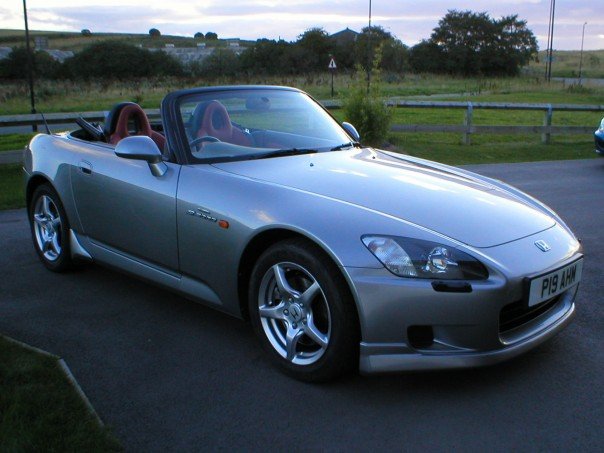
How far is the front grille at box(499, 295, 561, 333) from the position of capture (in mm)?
3242

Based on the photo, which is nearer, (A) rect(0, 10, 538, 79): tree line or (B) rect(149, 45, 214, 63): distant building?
(A) rect(0, 10, 538, 79): tree line

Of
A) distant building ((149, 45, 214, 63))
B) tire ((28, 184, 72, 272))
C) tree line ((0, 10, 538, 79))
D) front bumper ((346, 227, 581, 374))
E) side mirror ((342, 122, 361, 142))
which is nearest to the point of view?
front bumper ((346, 227, 581, 374))

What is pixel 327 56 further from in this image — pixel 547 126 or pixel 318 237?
pixel 318 237

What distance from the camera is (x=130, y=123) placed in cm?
544

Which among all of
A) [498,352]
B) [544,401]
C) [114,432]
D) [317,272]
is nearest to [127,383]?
[114,432]

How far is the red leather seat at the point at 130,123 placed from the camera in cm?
532

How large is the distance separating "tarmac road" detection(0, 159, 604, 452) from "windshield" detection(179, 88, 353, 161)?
3.60 feet

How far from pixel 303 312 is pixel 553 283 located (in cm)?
123

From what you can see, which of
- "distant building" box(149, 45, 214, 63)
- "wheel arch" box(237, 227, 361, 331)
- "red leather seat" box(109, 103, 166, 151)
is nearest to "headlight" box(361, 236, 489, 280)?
"wheel arch" box(237, 227, 361, 331)

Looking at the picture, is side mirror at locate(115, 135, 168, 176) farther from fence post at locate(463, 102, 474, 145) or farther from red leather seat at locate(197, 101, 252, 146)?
fence post at locate(463, 102, 474, 145)

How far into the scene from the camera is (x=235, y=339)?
412 centimetres

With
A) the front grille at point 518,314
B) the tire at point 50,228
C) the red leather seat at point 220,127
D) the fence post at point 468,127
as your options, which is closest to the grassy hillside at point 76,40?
the fence post at point 468,127

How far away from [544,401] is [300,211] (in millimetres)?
1472

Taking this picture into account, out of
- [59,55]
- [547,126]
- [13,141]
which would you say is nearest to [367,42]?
[59,55]
